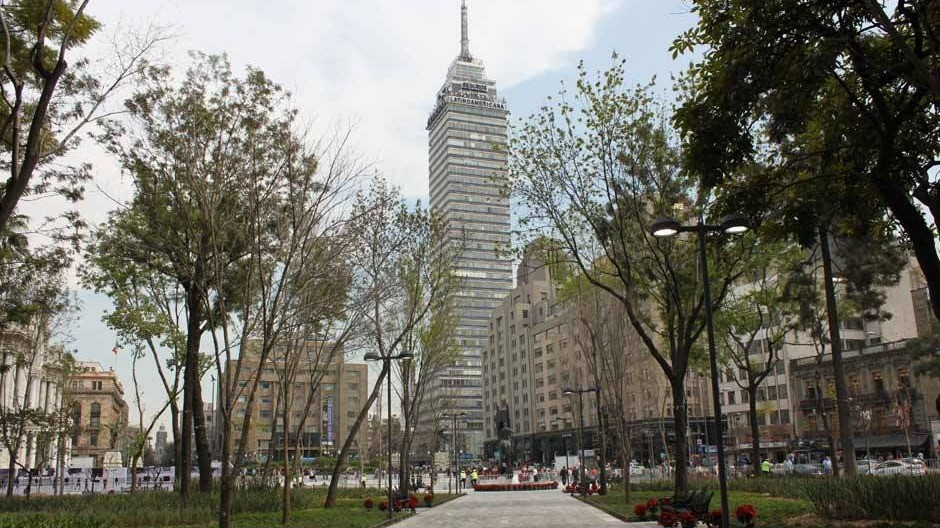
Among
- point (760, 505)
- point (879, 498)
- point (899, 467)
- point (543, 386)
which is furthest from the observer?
point (543, 386)

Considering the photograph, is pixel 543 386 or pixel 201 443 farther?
pixel 543 386

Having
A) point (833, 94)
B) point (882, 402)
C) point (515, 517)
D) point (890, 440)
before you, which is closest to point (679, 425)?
point (515, 517)

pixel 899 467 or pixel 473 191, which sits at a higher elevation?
pixel 473 191

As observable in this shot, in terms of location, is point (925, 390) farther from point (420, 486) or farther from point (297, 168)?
point (297, 168)

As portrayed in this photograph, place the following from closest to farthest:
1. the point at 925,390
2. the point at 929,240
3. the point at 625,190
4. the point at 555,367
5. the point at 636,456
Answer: the point at 929,240 → the point at 625,190 → the point at 925,390 → the point at 636,456 → the point at 555,367

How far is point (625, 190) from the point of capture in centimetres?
2211

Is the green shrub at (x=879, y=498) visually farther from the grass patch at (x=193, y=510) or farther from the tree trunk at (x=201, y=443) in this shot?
the tree trunk at (x=201, y=443)

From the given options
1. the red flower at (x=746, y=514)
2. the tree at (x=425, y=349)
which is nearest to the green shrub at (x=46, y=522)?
the red flower at (x=746, y=514)

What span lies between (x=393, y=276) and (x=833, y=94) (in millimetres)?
18101

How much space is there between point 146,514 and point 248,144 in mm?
10295

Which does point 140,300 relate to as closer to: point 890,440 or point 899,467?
point 899,467

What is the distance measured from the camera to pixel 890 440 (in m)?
61.2

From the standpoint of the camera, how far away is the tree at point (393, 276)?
87.2ft

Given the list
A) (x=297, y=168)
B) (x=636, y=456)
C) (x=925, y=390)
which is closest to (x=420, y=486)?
(x=297, y=168)
